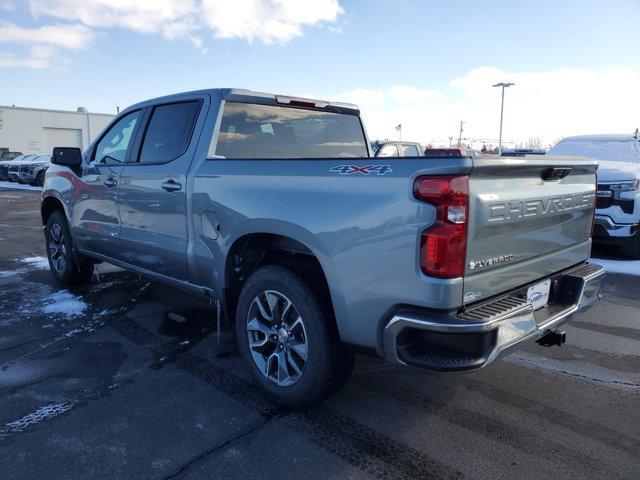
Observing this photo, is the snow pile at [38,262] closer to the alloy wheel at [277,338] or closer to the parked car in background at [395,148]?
the alloy wheel at [277,338]

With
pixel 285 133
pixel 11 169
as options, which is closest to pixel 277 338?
pixel 285 133

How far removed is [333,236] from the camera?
105 inches

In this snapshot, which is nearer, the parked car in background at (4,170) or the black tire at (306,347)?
the black tire at (306,347)

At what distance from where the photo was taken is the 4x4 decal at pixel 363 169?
98.0 inches

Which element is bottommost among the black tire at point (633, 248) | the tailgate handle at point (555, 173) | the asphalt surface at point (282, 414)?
the asphalt surface at point (282, 414)

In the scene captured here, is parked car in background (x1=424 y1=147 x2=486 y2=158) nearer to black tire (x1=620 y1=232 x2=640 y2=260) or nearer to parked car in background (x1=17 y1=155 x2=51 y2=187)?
black tire (x1=620 y1=232 x2=640 y2=260)

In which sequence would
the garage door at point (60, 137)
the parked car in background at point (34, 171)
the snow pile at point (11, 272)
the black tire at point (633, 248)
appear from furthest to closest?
the garage door at point (60, 137) → the parked car in background at point (34, 171) → the black tire at point (633, 248) → the snow pile at point (11, 272)

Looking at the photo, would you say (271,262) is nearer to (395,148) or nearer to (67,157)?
(67,157)

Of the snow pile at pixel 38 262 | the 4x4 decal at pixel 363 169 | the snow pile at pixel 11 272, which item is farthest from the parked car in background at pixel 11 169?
the 4x4 decal at pixel 363 169

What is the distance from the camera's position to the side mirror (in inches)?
198

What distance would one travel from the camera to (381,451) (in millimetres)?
2678

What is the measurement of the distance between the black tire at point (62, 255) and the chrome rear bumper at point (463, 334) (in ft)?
14.6

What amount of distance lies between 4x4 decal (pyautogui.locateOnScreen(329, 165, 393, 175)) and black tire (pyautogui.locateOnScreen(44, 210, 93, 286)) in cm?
408

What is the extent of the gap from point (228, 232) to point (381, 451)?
5.39 ft
